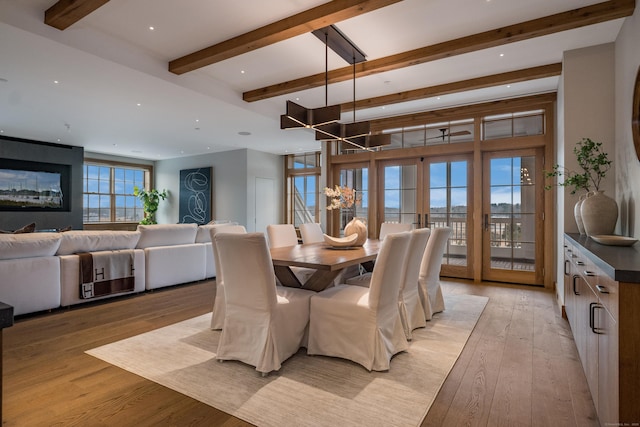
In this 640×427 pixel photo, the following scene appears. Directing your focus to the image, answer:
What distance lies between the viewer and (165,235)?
4.84m

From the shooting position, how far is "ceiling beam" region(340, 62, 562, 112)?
4301 millimetres

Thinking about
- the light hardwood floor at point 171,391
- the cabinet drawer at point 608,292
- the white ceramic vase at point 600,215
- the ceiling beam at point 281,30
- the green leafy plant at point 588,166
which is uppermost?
the ceiling beam at point 281,30

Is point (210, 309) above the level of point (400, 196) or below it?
below

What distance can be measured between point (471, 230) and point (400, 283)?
336cm

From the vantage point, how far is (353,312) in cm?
254

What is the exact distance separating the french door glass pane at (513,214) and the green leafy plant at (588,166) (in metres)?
1.61

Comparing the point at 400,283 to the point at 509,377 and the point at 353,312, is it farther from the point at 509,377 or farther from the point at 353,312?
the point at 509,377

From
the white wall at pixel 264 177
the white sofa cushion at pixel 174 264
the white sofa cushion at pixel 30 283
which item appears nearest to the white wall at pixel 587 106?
the white sofa cushion at pixel 174 264

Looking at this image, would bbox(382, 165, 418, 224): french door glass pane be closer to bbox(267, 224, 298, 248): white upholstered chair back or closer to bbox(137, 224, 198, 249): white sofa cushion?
bbox(267, 224, 298, 248): white upholstered chair back

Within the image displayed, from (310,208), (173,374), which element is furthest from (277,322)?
(310,208)

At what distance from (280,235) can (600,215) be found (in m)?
3.11

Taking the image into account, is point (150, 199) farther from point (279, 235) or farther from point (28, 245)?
point (279, 235)

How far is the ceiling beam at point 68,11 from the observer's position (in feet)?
9.37

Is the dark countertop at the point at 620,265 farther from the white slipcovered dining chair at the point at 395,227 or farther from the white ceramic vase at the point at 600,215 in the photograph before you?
the white slipcovered dining chair at the point at 395,227
